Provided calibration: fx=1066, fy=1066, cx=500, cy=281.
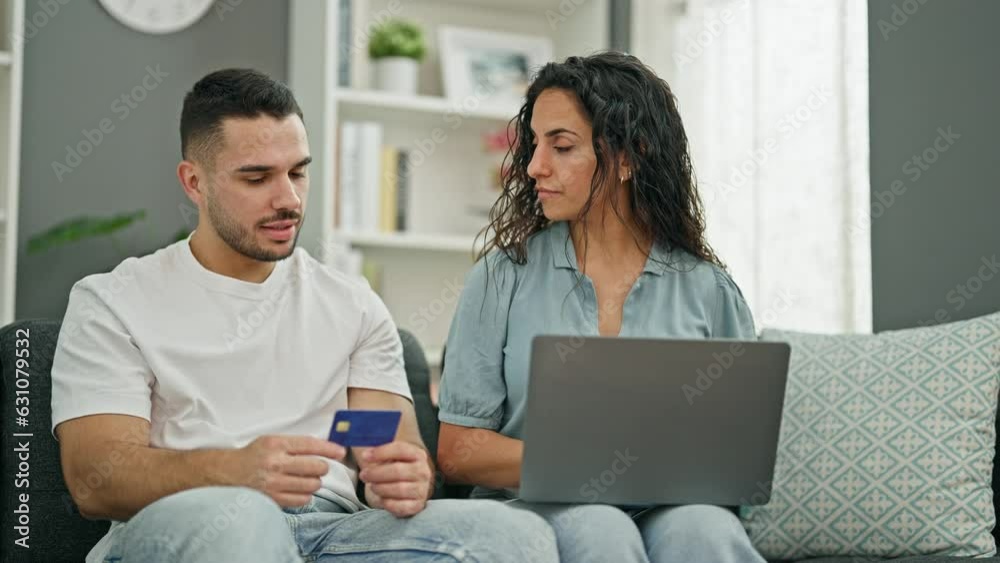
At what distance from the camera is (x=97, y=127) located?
10.1ft

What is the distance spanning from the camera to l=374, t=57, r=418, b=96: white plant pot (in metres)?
3.16

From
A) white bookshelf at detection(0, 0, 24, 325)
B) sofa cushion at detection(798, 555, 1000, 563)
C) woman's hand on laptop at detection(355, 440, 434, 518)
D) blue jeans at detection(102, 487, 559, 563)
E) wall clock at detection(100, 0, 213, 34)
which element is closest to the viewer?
blue jeans at detection(102, 487, 559, 563)

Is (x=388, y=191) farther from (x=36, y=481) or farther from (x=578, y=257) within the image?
(x=36, y=481)

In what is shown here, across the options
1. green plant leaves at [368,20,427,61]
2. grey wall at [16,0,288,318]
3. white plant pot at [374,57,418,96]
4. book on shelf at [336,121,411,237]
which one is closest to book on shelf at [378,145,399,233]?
book on shelf at [336,121,411,237]

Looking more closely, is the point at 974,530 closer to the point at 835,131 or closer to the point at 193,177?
the point at 835,131

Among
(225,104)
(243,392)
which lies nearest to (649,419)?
(243,392)

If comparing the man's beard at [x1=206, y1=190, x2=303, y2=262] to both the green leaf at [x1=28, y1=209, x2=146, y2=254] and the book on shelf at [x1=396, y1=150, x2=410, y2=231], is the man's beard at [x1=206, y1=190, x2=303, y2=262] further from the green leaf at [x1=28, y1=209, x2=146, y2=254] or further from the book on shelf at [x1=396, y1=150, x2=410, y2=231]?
the book on shelf at [x1=396, y1=150, x2=410, y2=231]

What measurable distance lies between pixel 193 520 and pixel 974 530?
1.23 m

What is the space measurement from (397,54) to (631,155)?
5.24ft

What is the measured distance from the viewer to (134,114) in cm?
312

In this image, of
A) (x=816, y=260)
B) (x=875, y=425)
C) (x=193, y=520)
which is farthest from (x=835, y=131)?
(x=193, y=520)

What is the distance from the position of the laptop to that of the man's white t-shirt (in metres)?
0.42

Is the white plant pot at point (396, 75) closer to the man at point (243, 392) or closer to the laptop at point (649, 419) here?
the man at point (243, 392)

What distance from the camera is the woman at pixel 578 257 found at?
1.64 metres
